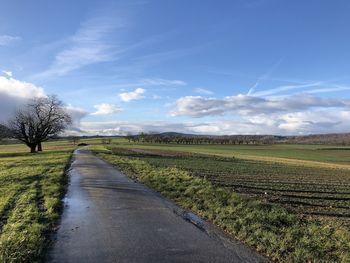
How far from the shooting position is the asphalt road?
688 centimetres

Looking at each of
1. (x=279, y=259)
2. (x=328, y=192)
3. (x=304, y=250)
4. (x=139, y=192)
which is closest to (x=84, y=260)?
(x=279, y=259)

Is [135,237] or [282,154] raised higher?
[135,237]

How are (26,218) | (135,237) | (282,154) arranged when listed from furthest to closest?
(282,154)
(26,218)
(135,237)

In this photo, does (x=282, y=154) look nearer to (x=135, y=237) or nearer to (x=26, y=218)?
(x=26, y=218)

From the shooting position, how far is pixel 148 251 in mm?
7105

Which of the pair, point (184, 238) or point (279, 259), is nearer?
point (279, 259)

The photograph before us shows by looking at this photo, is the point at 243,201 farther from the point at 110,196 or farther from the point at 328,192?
the point at 328,192

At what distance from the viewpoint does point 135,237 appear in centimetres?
815

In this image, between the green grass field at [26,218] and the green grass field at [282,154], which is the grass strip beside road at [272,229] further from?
the green grass field at [282,154]

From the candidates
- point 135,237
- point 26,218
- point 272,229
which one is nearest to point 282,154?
point 272,229

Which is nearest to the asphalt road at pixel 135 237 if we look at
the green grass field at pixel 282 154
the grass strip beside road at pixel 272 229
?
the grass strip beside road at pixel 272 229

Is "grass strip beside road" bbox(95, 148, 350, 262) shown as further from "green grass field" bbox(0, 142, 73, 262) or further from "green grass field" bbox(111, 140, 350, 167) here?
"green grass field" bbox(111, 140, 350, 167)

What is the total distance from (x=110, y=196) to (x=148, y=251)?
24.3 feet

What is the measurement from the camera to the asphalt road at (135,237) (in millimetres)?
6879
